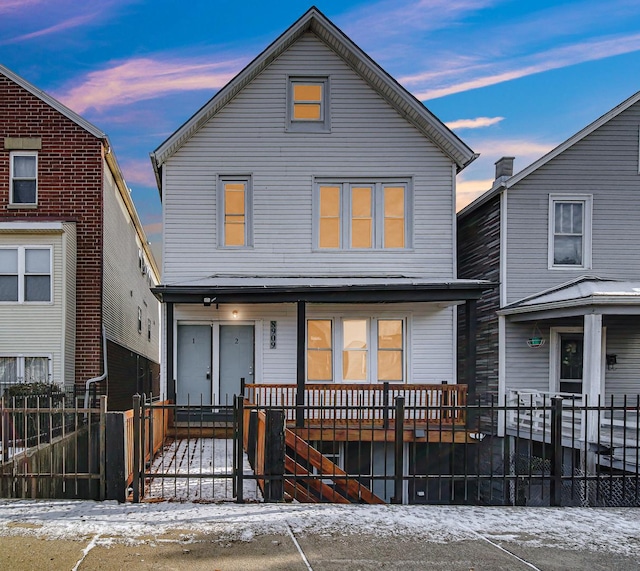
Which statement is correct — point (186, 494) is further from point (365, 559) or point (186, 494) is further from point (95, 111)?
point (95, 111)

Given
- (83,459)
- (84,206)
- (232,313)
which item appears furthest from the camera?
(84,206)

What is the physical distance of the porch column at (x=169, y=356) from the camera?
1372 centimetres

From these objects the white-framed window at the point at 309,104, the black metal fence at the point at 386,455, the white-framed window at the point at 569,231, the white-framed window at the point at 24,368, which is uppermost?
the white-framed window at the point at 309,104

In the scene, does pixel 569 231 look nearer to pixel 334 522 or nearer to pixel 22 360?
pixel 334 522

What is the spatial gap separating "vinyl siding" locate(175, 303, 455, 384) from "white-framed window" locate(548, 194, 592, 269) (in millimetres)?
3313

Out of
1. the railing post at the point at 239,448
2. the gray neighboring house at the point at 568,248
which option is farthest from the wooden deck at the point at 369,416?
the railing post at the point at 239,448

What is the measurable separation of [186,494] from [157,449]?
311 cm

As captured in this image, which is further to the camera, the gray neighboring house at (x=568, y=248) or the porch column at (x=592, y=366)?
the gray neighboring house at (x=568, y=248)

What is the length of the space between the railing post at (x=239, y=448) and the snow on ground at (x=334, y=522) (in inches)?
8.0

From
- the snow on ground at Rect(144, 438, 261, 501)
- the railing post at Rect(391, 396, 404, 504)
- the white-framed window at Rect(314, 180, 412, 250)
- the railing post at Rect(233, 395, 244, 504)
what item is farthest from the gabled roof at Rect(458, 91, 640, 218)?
the railing post at Rect(233, 395, 244, 504)

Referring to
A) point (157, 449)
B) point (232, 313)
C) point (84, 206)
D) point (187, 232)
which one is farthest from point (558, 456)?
point (84, 206)

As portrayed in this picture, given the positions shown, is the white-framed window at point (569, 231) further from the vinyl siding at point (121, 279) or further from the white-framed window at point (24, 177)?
the white-framed window at point (24, 177)

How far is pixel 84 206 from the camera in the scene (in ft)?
52.9

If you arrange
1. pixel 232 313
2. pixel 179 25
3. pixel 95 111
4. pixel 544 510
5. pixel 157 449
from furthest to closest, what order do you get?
pixel 95 111 < pixel 179 25 < pixel 232 313 < pixel 157 449 < pixel 544 510
